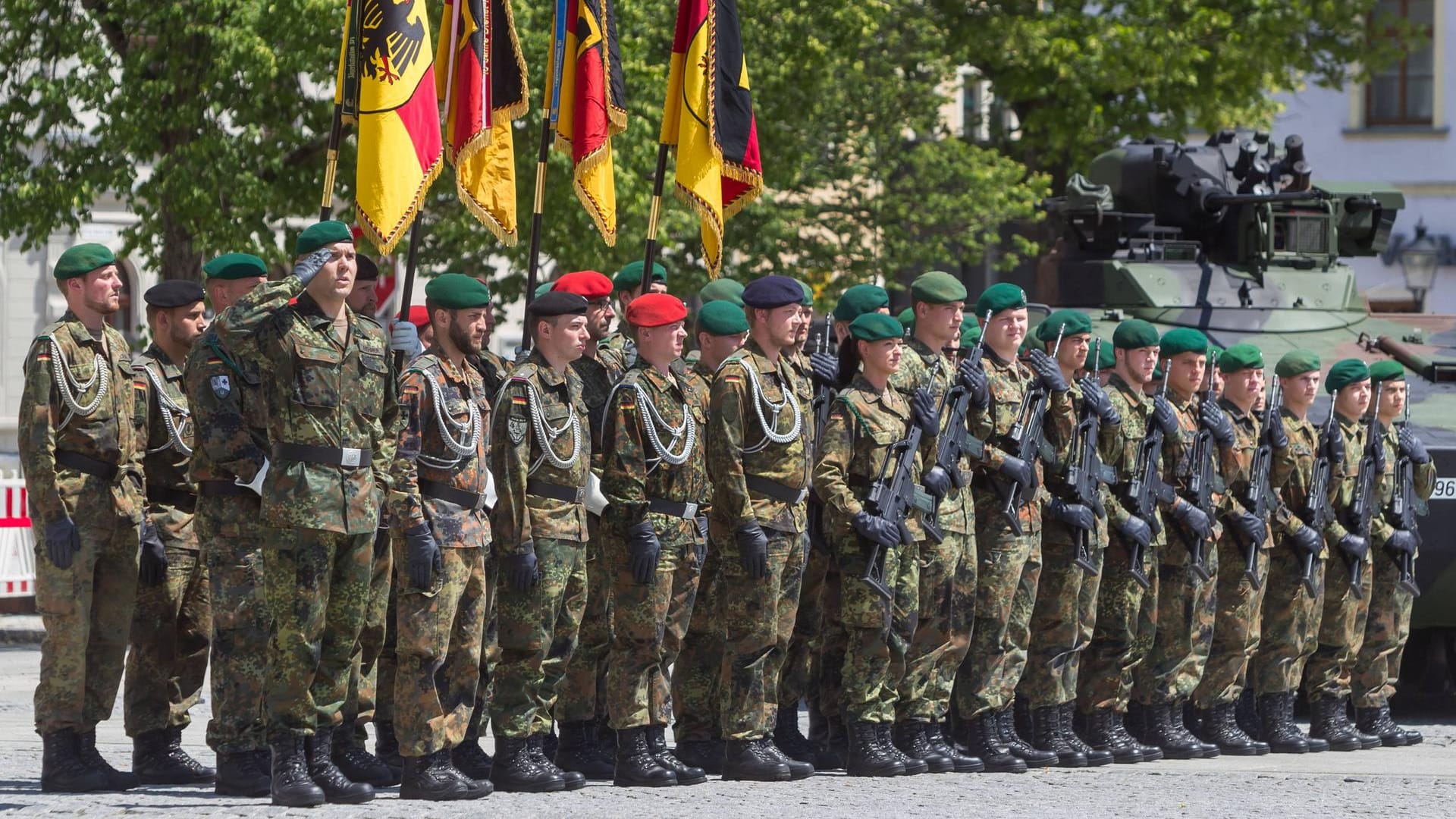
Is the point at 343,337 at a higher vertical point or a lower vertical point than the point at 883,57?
lower

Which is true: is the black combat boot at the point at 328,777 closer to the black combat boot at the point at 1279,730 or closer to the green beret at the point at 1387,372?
the black combat boot at the point at 1279,730

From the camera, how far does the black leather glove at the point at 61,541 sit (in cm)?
835

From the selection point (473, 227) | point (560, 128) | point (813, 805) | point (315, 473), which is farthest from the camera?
point (473, 227)

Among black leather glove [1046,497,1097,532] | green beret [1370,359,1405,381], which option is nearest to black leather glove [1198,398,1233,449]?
black leather glove [1046,497,1097,532]

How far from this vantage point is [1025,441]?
9.98 metres

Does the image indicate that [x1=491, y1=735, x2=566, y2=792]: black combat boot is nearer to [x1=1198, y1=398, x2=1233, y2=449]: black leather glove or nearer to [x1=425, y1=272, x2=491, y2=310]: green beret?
[x1=425, y1=272, x2=491, y2=310]: green beret

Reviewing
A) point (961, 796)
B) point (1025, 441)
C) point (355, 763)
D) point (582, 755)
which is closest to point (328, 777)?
point (355, 763)

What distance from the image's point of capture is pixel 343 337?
26.6ft

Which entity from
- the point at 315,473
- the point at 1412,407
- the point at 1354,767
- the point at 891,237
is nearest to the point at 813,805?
the point at 315,473

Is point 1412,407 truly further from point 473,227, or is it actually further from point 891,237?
point 891,237

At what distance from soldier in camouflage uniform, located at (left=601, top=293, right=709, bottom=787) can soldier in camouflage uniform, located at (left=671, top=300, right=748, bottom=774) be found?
30 centimetres

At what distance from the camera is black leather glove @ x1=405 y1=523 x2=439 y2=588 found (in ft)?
26.7

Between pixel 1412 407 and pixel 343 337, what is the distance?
6.30 meters

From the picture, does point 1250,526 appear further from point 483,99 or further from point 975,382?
point 483,99
